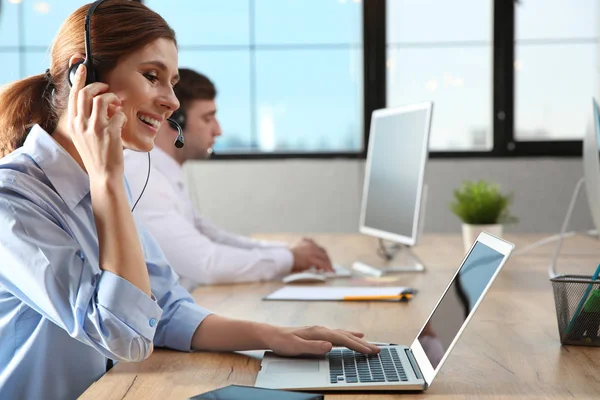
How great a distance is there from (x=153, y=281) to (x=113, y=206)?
1.09ft

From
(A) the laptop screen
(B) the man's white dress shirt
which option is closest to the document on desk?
(B) the man's white dress shirt

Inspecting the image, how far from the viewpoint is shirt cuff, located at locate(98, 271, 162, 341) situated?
1.00 m

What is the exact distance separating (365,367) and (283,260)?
1073 millimetres

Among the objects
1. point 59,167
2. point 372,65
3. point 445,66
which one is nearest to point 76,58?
point 59,167

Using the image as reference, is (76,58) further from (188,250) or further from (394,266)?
(394,266)

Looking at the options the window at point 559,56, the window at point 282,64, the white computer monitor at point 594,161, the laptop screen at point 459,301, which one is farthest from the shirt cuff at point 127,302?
the window at point 559,56

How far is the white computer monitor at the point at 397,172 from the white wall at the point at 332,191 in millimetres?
1676

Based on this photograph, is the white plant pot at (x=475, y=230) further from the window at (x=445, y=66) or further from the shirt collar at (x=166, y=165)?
the window at (x=445, y=66)

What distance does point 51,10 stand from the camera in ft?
13.8

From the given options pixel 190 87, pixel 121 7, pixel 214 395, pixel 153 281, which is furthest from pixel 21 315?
pixel 190 87

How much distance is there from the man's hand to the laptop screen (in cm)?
103

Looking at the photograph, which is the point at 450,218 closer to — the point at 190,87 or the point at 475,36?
the point at 475,36

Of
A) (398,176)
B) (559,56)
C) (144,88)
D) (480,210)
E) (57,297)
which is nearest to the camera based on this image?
(57,297)

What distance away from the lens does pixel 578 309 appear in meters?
1.15
